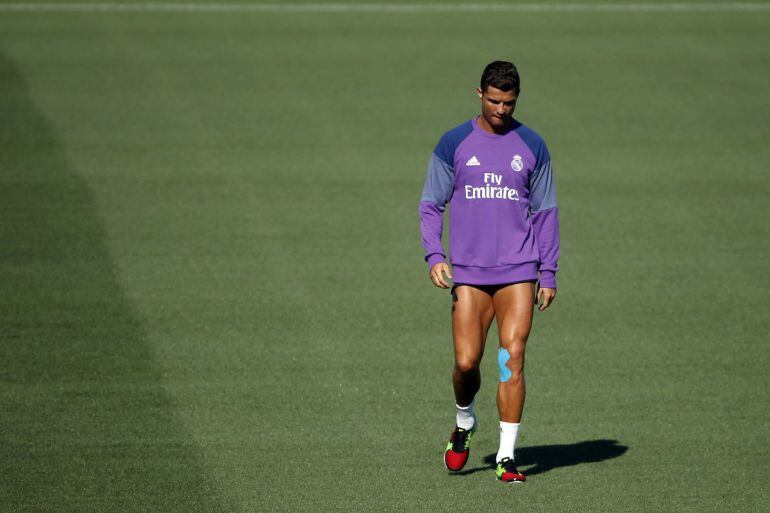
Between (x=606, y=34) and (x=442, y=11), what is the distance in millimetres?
2811

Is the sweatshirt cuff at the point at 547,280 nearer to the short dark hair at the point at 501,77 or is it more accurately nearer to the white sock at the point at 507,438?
the white sock at the point at 507,438

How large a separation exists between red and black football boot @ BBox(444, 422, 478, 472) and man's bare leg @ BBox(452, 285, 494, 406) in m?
0.34

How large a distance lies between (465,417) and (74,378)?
321 cm

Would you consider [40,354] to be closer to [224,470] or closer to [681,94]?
[224,470]

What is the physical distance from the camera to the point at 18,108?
15.9 metres

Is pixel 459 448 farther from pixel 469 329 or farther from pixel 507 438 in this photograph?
pixel 469 329

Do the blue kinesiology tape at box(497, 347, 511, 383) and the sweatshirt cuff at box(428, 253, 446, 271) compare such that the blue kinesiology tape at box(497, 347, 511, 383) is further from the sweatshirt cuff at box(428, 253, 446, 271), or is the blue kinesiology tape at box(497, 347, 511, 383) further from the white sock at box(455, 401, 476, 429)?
the sweatshirt cuff at box(428, 253, 446, 271)

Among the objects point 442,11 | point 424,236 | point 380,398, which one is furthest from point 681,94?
point 424,236

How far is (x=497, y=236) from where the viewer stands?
24.0 ft

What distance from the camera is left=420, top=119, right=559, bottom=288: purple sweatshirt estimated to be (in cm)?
727

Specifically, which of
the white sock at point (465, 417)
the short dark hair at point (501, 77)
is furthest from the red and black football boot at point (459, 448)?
the short dark hair at point (501, 77)

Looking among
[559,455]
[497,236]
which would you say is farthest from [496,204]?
[559,455]

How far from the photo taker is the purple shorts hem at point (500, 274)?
7.34 metres

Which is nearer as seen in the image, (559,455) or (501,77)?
(501,77)
